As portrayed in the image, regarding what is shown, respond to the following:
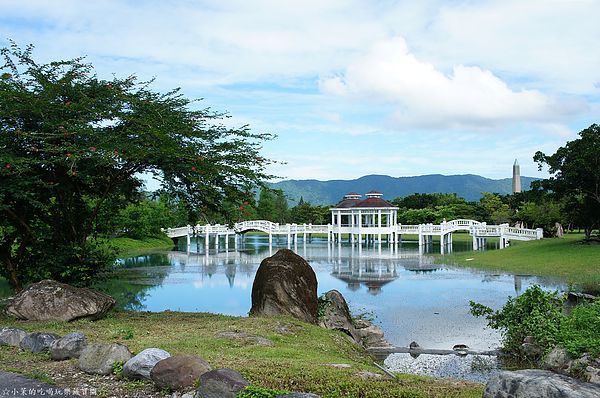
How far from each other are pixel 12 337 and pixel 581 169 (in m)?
25.1

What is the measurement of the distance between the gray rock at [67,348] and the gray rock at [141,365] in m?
1.05

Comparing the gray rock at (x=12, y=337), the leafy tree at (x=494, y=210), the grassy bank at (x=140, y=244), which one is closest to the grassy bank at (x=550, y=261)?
the gray rock at (x=12, y=337)

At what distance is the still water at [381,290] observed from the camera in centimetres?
1320

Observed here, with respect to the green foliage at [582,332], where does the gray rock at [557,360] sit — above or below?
below

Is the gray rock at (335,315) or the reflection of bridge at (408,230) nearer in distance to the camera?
the gray rock at (335,315)

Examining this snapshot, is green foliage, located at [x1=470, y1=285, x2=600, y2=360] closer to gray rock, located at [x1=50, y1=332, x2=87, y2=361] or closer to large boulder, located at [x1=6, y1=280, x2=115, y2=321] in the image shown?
gray rock, located at [x1=50, y1=332, x2=87, y2=361]

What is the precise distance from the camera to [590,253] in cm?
2420

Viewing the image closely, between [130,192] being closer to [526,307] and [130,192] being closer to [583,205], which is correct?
[526,307]

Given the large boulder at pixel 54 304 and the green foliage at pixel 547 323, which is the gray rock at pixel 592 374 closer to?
the green foliage at pixel 547 323

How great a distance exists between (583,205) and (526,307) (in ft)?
72.2

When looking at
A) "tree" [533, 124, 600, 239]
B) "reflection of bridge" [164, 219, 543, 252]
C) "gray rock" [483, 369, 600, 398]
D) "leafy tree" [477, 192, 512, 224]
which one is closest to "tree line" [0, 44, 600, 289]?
"gray rock" [483, 369, 600, 398]

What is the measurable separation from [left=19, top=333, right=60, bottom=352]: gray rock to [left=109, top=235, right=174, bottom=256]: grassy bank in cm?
3086

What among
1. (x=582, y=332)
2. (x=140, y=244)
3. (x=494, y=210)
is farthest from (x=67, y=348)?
(x=494, y=210)

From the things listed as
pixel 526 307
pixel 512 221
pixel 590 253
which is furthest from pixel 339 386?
pixel 512 221
